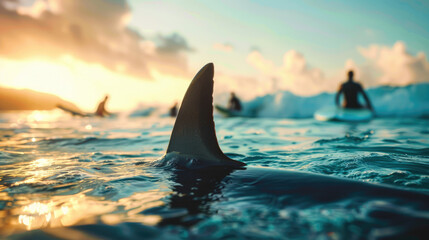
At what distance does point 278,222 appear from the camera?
5.77 ft

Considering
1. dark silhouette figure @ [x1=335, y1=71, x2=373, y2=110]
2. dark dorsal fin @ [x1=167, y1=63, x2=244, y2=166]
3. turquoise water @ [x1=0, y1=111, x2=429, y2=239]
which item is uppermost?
dark silhouette figure @ [x1=335, y1=71, x2=373, y2=110]

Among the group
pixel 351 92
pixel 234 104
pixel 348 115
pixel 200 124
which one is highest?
pixel 234 104

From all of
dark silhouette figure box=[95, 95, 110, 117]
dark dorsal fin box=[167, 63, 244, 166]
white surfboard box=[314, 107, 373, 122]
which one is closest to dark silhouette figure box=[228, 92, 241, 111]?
white surfboard box=[314, 107, 373, 122]

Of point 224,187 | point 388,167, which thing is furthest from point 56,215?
point 388,167

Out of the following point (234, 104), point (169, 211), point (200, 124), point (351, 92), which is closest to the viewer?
point (169, 211)

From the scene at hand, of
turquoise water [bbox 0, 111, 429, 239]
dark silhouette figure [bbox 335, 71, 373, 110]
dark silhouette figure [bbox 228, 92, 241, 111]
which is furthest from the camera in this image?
dark silhouette figure [bbox 228, 92, 241, 111]

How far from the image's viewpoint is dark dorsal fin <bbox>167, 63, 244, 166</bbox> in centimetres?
302

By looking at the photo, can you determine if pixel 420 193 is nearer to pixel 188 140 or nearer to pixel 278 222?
pixel 278 222

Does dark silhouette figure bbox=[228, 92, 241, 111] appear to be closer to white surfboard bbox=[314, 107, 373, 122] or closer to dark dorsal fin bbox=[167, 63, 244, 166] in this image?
white surfboard bbox=[314, 107, 373, 122]

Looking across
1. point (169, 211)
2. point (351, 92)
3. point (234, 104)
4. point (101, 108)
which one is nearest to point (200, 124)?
point (169, 211)

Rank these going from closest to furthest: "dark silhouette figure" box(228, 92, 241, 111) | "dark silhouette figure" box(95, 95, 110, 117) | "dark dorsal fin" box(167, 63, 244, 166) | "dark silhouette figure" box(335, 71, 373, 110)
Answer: "dark dorsal fin" box(167, 63, 244, 166) → "dark silhouette figure" box(335, 71, 373, 110) → "dark silhouette figure" box(95, 95, 110, 117) → "dark silhouette figure" box(228, 92, 241, 111)

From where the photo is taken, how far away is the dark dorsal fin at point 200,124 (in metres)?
3.02

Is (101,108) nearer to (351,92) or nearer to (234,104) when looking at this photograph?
(234,104)

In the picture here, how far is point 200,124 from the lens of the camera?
10.1 ft
